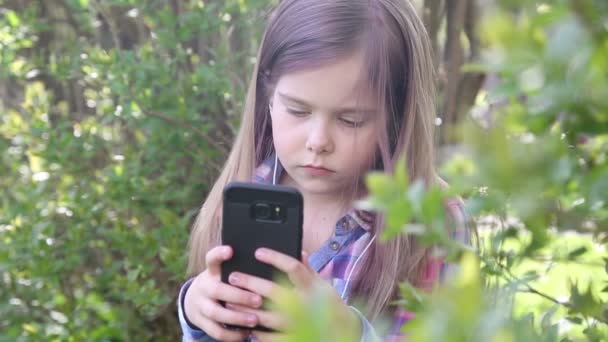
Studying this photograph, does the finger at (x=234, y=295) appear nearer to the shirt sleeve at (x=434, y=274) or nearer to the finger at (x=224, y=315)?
the finger at (x=224, y=315)

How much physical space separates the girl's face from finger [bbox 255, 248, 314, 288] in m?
0.30

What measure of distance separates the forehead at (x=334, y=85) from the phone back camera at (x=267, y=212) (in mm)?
253

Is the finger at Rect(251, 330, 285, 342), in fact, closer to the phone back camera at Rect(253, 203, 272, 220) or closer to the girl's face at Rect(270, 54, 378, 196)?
the phone back camera at Rect(253, 203, 272, 220)

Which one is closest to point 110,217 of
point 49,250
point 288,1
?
point 49,250

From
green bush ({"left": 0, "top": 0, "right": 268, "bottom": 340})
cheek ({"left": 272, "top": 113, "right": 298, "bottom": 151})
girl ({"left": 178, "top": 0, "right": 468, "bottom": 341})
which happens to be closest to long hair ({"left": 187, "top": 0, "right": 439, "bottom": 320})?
girl ({"left": 178, "top": 0, "right": 468, "bottom": 341})

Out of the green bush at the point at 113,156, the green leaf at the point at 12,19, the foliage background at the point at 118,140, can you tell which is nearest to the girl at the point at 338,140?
the foliage background at the point at 118,140

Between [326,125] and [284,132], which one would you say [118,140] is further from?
[326,125]

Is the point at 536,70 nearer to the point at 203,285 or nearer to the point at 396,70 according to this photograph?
the point at 203,285

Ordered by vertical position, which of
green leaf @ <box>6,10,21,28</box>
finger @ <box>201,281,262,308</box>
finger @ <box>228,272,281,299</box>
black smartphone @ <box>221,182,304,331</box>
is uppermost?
green leaf @ <box>6,10,21,28</box>

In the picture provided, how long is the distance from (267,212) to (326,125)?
0.76ft

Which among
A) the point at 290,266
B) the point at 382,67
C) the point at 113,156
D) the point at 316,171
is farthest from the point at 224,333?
the point at 113,156

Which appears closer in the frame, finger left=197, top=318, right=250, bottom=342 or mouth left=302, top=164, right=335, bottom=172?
finger left=197, top=318, right=250, bottom=342

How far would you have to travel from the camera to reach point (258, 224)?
1751 mm

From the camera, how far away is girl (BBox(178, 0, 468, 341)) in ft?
6.08
